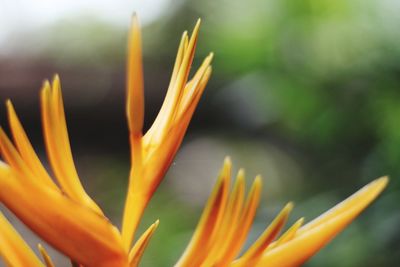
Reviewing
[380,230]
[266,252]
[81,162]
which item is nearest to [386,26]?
[380,230]

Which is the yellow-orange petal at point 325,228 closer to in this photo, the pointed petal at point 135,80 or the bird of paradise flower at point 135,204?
the bird of paradise flower at point 135,204

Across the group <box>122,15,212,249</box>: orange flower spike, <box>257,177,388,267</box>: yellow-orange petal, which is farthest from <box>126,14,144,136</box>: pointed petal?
<box>257,177,388,267</box>: yellow-orange petal

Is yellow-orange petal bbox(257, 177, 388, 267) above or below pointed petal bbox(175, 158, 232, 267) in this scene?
below

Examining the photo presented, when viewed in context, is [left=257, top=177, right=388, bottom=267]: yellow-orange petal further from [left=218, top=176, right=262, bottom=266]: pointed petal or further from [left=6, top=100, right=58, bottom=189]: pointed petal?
[left=6, top=100, right=58, bottom=189]: pointed petal

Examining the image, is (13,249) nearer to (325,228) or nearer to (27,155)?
(27,155)

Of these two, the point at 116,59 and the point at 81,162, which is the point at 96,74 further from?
the point at 81,162

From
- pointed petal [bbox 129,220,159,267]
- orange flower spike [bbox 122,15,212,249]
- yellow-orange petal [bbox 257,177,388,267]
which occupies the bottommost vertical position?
yellow-orange petal [bbox 257,177,388,267]

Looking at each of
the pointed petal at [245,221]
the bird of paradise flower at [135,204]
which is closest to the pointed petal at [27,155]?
the bird of paradise flower at [135,204]

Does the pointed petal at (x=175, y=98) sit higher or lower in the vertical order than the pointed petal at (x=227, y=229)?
higher
